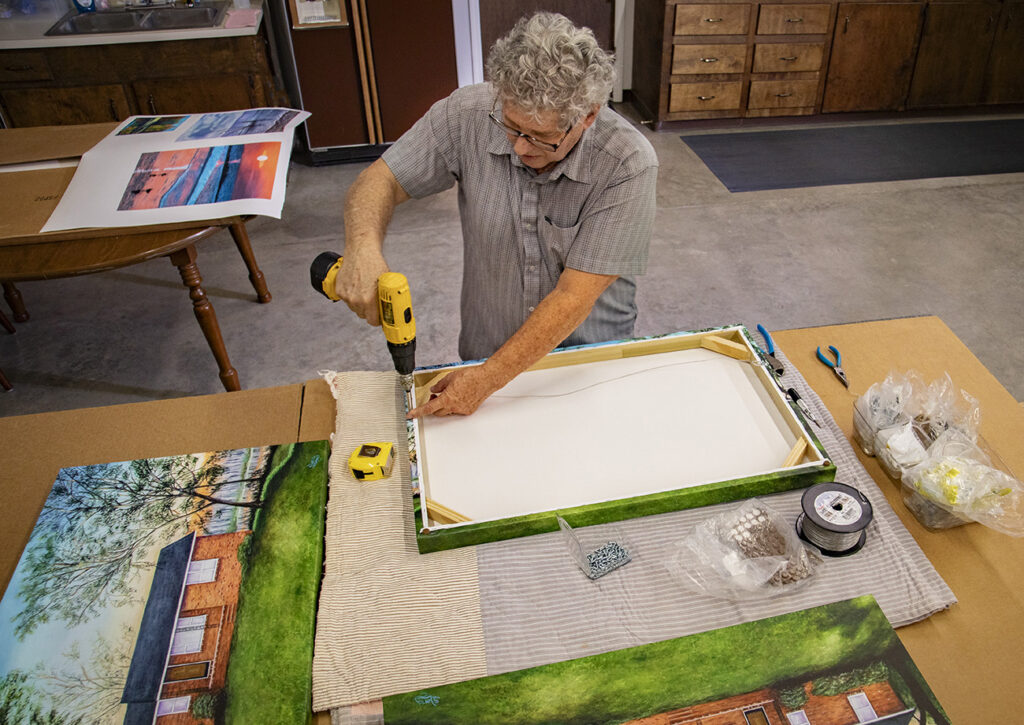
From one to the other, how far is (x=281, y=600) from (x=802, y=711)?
2.37 feet

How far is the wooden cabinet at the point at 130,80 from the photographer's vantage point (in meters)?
3.52

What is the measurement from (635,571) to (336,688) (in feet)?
1.51

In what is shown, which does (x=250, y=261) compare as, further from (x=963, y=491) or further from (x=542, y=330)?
(x=963, y=491)

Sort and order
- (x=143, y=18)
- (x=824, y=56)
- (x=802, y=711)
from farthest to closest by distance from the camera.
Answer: (x=824, y=56) < (x=143, y=18) < (x=802, y=711)

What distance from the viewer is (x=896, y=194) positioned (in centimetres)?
390

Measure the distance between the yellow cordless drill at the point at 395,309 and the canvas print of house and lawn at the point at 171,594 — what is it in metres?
0.21

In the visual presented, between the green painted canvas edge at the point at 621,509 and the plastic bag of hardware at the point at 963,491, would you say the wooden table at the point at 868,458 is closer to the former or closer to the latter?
the plastic bag of hardware at the point at 963,491

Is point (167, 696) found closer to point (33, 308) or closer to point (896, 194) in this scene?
point (33, 308)

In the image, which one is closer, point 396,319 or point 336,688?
point 336,688

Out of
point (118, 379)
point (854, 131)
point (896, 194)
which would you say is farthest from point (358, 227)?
point (854, 131)

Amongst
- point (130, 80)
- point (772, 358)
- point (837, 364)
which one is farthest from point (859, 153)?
point (130, 80)

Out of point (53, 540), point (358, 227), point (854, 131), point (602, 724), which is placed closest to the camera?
point (602, 724)

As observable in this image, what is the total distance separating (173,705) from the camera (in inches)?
35.8

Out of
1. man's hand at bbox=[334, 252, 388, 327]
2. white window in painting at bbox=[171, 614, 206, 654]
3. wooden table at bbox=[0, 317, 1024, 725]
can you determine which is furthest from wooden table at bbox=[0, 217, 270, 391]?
white window in painting at bbox=[171, 614, 206, 654]
